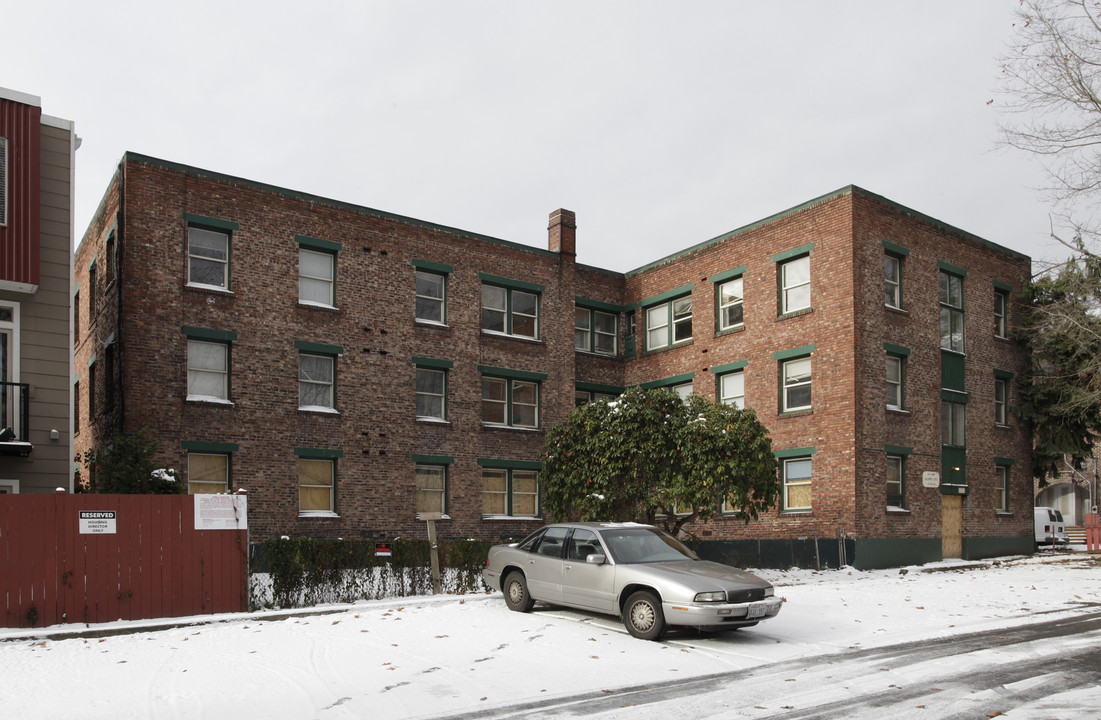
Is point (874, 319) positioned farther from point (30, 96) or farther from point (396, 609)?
point (30, 96)

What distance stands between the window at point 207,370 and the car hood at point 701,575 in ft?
49.9

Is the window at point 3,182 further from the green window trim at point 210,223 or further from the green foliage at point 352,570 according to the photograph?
the green foliage at point 352,570

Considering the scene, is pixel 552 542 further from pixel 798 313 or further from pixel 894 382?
pixel 894 382

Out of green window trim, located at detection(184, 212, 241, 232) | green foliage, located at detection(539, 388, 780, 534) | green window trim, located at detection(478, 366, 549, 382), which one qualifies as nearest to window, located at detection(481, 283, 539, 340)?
green window trim, located at detection(478, 366, 549, 382)

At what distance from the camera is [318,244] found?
26.2m

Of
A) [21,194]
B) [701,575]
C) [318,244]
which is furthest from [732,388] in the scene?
[21,194]

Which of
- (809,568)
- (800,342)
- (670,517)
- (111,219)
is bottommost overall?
(809,568)

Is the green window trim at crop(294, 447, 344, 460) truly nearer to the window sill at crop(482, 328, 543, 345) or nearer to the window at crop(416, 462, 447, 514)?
the window at crop(416, 462, 447, 514)

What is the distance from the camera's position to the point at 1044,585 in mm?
19297

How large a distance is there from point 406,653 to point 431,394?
1700 cm

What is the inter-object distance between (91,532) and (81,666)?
11.6ft

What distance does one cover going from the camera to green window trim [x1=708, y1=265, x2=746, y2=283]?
29.2 metres

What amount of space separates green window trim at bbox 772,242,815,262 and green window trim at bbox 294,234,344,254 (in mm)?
12731

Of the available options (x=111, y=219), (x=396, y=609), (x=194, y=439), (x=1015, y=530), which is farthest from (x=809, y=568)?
(x=111, y=219)
